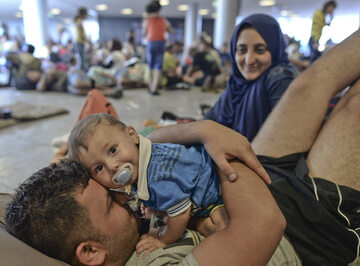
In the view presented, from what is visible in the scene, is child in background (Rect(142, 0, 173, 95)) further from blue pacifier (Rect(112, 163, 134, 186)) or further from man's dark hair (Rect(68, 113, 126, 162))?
blue pacifier (Rect(112, 163, 134, 186))

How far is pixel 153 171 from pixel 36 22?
15.3 meters

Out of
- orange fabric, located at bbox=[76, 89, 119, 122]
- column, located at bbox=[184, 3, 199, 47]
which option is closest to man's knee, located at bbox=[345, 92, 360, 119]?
orange fabric, located at bbox=[76, 89, 119, 122]

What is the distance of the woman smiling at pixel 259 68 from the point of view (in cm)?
207

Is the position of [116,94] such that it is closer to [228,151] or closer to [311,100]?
[311,100]

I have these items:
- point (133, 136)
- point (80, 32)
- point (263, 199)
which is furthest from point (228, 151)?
point (80, 32)

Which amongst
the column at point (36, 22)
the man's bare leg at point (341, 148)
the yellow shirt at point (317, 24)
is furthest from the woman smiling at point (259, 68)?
the column at point (36, 22)

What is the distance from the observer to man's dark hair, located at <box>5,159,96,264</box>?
836mm

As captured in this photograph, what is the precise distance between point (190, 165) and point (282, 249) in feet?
1.59

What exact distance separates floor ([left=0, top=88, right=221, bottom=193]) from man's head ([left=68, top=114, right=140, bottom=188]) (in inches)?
59.2

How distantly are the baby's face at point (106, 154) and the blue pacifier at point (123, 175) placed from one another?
0.7 inches

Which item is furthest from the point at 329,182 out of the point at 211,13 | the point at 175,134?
the point at 211,13

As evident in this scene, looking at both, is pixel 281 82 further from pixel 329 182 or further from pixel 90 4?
pixel 90 4

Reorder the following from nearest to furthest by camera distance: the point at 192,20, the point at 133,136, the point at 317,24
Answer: the point at 133,136 < the point at 317,24 < the point at 192,20

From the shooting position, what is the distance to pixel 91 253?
0.89m
